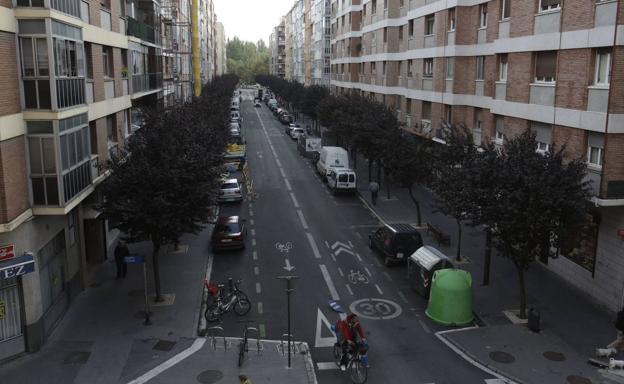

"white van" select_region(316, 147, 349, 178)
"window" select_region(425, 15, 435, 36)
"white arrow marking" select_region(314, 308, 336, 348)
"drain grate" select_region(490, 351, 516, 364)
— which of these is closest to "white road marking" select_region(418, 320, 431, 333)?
"drain grate" select_region(490, 351, 516, 364)

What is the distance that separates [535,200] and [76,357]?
14.1 meters

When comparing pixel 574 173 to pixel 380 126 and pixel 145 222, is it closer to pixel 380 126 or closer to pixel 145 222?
pixel 145 222

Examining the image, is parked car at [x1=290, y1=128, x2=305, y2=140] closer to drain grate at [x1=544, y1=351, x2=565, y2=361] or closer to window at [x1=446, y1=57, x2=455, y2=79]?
window at [x1=446, y1=57, x2=455, y2=79]

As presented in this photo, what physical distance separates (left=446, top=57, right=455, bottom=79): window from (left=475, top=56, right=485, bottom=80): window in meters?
2.07

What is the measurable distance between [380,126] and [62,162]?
23.1 meters

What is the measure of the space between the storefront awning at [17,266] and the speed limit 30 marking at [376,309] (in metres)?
10.2

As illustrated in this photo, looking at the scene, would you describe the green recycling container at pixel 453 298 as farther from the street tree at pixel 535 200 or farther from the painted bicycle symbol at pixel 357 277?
the painted bicycle symbol at pixel 357 277

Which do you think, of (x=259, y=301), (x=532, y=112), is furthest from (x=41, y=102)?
(x=532, y=112)

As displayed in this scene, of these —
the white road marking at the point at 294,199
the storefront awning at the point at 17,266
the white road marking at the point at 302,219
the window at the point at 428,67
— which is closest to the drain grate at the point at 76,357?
the storefront awning at the point at 17,266

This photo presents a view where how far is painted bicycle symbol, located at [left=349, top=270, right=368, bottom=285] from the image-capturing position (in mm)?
22312

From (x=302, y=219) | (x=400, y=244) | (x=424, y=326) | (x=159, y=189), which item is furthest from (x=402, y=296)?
(x=302, y=219)

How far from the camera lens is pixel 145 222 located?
18938 millimetres

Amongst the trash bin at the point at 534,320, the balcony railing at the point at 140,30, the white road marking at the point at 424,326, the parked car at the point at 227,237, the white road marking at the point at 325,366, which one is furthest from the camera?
the balcony railing at the point at 140,30

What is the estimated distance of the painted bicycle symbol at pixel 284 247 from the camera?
26.2 metres
